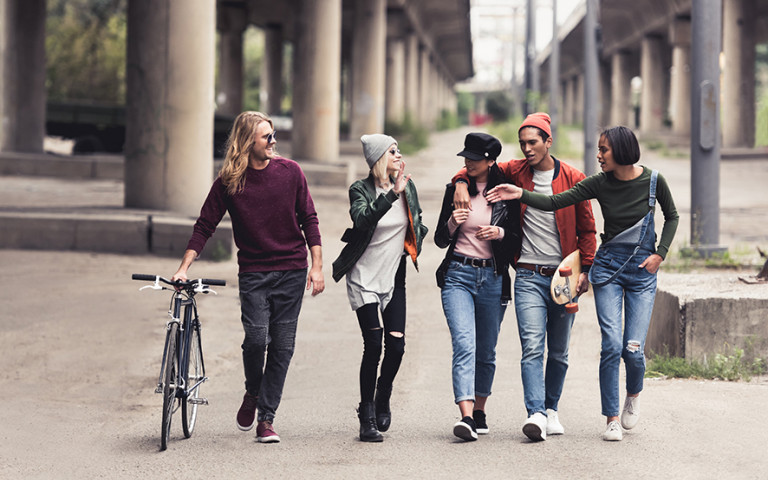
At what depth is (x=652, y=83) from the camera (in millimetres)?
53812

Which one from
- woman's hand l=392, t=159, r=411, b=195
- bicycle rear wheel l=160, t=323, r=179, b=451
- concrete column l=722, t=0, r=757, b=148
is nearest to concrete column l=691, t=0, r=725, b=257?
woman's hand l=392, t=159, r=411, b=195

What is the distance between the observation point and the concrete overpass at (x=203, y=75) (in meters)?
15.1

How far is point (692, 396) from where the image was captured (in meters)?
7.15

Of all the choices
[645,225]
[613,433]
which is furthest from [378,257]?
[613,433]

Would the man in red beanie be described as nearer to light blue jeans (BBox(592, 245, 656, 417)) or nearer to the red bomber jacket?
the red bomber jacket

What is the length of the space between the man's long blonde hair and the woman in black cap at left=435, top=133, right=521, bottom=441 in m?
1.11

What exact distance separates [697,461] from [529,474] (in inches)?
36.8

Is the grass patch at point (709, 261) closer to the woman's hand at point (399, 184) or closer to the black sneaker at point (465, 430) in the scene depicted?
the black sneaker at point (465, 430)

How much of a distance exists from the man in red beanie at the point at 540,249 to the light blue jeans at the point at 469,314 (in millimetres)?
155

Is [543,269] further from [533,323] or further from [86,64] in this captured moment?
[86,64]

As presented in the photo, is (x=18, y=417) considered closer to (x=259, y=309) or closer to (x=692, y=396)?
(x=259, y=309)

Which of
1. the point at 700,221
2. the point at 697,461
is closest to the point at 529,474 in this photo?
the point at 697,461

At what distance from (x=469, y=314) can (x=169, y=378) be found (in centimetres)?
165

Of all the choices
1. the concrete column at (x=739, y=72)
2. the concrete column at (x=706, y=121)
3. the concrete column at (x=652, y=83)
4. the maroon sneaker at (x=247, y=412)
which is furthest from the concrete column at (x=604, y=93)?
the maroon sneaker at (x=247, y=412)
